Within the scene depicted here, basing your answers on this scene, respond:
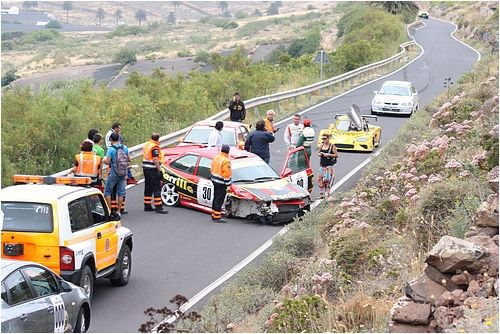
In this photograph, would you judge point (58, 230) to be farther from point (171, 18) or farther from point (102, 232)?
point (171, 18)

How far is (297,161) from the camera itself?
2081 cm

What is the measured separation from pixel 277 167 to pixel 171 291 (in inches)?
414

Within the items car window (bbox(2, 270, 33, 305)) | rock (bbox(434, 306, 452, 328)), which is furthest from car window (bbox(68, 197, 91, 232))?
rock (bbox(434, 306, 452, 328))

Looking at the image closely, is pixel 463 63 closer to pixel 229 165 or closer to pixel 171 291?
pixel 229 165

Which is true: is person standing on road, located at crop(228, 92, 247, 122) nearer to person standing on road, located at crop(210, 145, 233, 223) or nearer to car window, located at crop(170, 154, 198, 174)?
car window, located at crop(170, 154, 198, 174)

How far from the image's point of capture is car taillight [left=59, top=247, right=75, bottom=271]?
1213 cm

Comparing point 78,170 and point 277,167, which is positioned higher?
point 78,170

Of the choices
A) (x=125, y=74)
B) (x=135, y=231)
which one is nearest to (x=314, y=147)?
(x=135, y=231)

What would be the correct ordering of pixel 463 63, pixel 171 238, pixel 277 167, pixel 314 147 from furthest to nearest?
pixel 463 63, pixel 314 147, pixel 277 167, pixel 171 238

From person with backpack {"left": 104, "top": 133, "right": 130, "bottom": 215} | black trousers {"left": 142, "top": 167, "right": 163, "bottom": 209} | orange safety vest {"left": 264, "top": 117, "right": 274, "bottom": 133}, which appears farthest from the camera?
orange safety vest {"left": 264, "top": 117, "right": 274, "bottom": 133}

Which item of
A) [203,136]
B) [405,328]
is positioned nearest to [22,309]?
[405,328]

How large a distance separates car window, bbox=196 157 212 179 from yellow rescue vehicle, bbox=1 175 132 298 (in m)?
5.94

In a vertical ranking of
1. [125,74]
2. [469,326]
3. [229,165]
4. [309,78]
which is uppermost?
[469,326]

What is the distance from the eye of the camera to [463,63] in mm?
Answer: 57844
